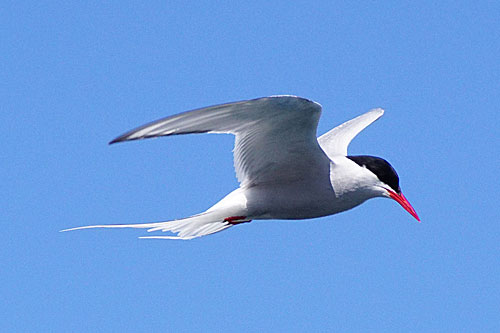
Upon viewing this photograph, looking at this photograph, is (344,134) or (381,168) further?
(344,134)

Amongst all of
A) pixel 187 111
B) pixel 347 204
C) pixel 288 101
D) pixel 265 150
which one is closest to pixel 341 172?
pixel 347 204

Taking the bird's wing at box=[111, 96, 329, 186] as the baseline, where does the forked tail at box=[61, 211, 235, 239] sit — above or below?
below

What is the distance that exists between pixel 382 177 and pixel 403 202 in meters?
0.42

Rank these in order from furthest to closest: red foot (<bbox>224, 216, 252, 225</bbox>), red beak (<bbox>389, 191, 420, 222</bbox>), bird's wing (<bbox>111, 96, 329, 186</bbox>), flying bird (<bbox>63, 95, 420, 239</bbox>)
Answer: red beak (<bbox>389, 191, 420, 222</bbox>)
red foot (<bbox>224, 216, 252, 225</bbox>)
flying bird (<bbox>63, 95, 420, 239</bbox>)
bird's wing (<bbox>111, 96, 329, 186</bbox>)

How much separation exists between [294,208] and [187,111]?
78.1 inches

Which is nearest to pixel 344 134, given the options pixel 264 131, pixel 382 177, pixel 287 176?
pixel 382 177

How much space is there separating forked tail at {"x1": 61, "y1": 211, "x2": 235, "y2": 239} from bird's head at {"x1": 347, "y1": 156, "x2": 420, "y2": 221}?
1.37 m

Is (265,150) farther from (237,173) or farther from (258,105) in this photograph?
(258,105)

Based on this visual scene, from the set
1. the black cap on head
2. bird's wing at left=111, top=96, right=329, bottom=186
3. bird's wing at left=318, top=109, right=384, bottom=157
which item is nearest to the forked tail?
bird's wing at left=111, top=96, right=329, bottom=186

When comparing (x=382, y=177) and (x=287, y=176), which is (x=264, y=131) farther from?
(x=382, y=177)

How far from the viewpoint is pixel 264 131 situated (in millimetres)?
5605

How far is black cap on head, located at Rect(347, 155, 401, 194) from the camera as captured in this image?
20.9 feet

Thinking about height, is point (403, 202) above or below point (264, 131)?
below

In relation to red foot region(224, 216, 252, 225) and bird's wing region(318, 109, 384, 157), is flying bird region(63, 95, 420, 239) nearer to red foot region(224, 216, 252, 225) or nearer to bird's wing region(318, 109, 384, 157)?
red foot region(224, 216, 252, 225)
